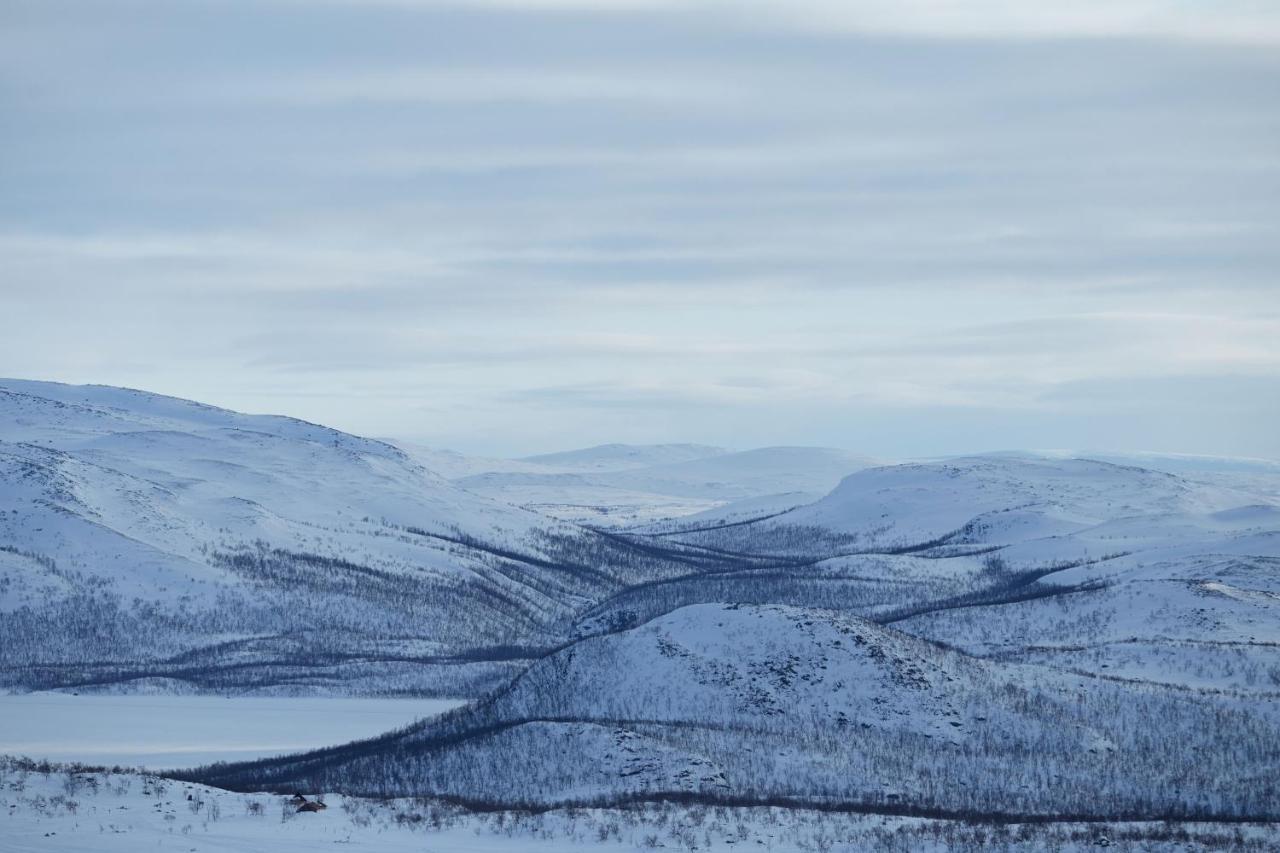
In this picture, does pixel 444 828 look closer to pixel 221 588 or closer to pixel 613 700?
pixel 613 700

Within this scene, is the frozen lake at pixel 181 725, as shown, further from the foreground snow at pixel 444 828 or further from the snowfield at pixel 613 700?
the foreground snow at pixel 444 828

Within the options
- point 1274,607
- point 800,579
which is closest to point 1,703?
Result: point 1274,607

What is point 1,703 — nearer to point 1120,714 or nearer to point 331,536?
point 1120,714

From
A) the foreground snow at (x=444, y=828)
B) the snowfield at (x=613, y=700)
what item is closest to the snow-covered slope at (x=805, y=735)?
the snowfield at (x=613, y=700)

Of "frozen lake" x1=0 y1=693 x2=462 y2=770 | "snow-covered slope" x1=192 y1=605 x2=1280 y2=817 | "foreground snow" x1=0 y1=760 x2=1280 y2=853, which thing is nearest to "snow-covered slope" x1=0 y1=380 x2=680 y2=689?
"frozen lake" x1=0 y1=693 x2=462 y2=770

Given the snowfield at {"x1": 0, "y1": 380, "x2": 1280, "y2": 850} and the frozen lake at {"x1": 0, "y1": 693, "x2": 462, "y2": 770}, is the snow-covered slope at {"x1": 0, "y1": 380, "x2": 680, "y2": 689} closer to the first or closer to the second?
the snowfield at {"x1": 0, "y1": 380, "x2": 1280, "y2": 850}

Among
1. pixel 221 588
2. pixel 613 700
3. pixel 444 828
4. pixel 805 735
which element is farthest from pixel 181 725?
pixel 221 588

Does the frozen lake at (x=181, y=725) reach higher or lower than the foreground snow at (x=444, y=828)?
lower

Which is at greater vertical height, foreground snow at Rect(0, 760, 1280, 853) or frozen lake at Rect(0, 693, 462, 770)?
foreground snow at Rect(0, 760, 1280, 853)
